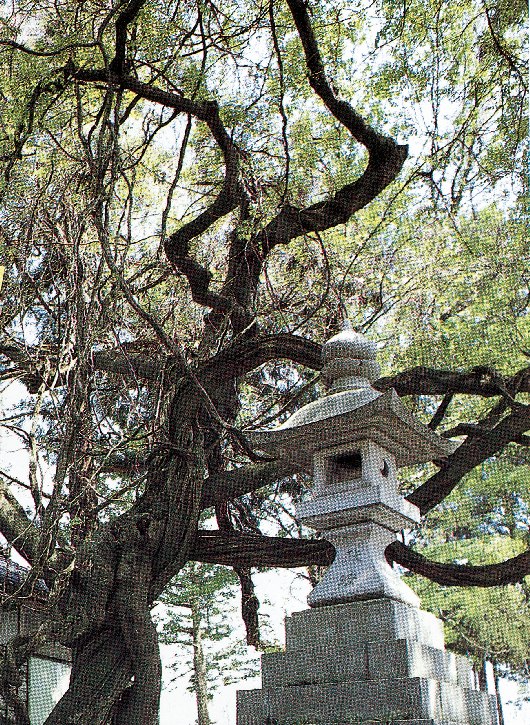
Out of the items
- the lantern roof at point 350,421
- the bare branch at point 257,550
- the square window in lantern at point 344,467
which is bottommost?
the bare branch at point 257,550

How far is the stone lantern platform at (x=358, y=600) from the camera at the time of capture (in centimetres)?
141

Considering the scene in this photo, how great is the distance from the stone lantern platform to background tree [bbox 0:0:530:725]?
58cm

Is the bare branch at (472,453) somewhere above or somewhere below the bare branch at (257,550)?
above

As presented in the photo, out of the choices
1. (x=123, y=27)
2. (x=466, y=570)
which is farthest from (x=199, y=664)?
(x=123, y=27)

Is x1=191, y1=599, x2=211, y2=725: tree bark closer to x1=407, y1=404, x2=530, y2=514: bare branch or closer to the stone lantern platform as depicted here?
x1=407, y1=404, x2=530, y2=514: bare branch

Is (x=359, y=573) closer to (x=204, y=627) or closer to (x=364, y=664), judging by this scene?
(x=364, y=664)

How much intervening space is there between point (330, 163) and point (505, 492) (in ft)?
5.07

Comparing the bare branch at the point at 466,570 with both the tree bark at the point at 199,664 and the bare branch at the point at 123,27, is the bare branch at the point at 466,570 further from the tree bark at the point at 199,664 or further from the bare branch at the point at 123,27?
the tree bark at the point at 199,664

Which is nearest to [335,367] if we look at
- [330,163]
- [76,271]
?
[76,271]

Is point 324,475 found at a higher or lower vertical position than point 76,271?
lower

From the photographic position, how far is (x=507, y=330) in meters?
2.82

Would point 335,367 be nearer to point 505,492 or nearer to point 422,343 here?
point 422,343

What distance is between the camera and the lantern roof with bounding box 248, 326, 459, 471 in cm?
160

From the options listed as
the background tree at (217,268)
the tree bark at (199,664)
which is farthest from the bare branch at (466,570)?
the tree bark at (199,664)
